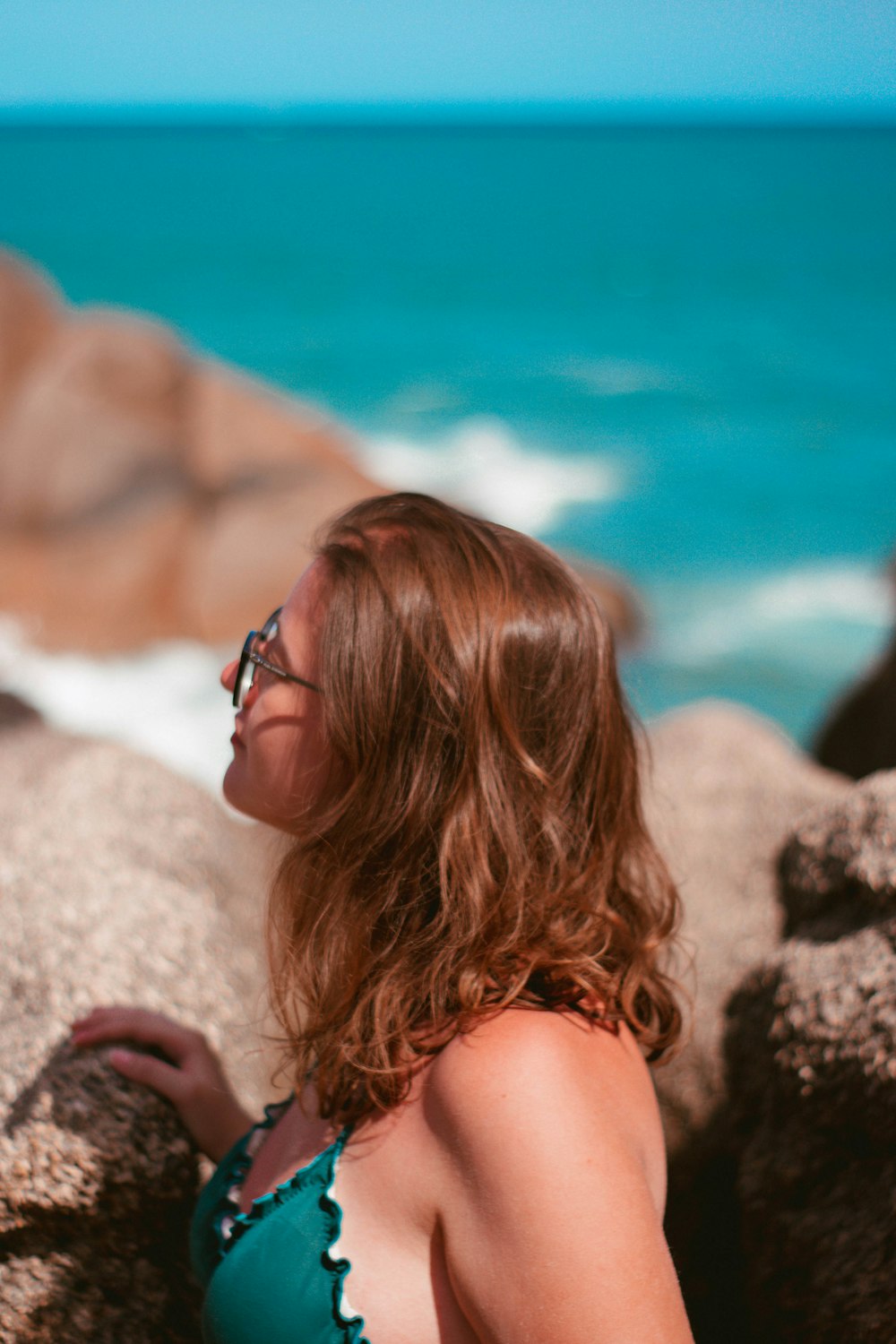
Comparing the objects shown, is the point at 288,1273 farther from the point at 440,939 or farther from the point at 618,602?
the point at 618,602

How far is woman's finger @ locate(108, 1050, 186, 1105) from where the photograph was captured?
1.94 meters

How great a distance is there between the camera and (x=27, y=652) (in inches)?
395

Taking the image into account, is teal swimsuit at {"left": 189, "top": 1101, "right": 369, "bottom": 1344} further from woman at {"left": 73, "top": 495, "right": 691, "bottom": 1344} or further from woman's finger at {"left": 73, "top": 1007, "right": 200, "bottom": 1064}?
woman's finger at {"left": 73, "top": 1007, "right": 200, "bottom": 1064}

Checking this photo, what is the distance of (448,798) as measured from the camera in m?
1.44

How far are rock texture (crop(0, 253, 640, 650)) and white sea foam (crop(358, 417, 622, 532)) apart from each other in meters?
6.50

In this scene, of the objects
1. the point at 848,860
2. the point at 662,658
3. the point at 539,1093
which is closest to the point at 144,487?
the point at 662,658

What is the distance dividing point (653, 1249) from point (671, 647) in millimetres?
12353

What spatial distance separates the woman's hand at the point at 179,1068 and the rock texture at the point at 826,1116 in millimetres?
840

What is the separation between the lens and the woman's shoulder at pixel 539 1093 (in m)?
1.25

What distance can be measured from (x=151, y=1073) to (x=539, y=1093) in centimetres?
91

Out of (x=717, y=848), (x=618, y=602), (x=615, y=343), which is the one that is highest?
(x=615, y=343)

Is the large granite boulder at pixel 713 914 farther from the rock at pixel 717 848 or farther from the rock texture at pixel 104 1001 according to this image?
the rock texture at pixel 104 1001

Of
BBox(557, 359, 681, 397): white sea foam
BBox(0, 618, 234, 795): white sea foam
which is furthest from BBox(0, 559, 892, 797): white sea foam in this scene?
BBox(557, 359, 681, 397): white sea foam

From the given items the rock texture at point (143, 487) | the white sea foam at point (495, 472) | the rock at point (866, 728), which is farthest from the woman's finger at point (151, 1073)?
the white sea foam at point (495, 472)
